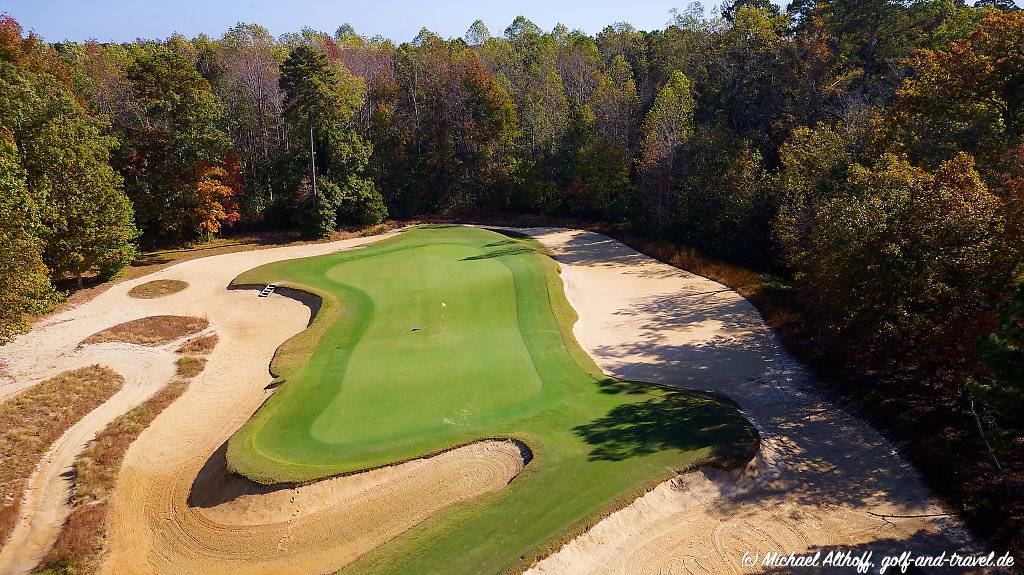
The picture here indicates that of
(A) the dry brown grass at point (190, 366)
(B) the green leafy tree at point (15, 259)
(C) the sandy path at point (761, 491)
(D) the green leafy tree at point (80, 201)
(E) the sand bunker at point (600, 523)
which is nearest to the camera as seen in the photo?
(C) the sandy path at point (761, 491)

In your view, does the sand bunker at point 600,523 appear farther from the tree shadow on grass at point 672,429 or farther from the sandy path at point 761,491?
the tree shadow on grass at point 672,429

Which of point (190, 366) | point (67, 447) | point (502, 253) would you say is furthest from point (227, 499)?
point (502, 253)

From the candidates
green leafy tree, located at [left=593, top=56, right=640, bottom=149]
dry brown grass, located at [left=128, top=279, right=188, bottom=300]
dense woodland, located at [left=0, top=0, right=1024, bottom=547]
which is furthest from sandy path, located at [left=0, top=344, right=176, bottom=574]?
green leafy tree, located at [left=593, top=56, right=640, bottom=149]

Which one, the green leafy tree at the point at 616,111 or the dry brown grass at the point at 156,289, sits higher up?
the green leafy tree at the point at 616,111

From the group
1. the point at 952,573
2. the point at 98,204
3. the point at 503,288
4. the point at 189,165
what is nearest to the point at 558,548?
the point at 952,573

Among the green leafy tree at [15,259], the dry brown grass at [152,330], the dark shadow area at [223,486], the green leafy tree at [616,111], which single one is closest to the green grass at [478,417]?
the dark shadow area at [223,486]

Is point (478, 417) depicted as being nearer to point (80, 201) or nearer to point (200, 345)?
point (200, 345)

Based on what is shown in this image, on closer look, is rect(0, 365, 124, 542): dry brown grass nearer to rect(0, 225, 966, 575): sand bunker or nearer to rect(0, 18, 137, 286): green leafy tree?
rect(0, 225, 966, 575): sand bunker
